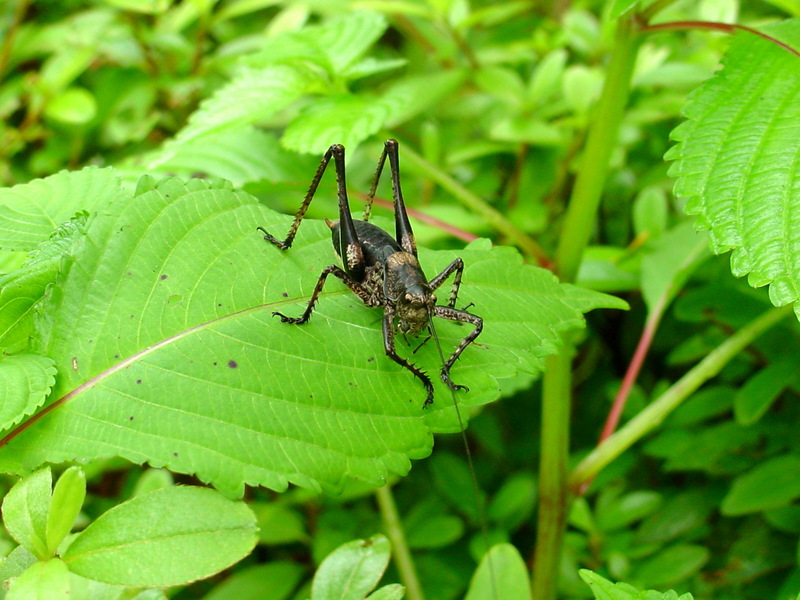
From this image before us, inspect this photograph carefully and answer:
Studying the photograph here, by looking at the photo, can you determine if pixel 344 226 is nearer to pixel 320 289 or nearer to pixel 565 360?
pixel 320 289

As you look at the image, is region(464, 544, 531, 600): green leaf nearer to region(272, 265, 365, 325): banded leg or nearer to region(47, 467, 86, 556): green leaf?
region(272, 265, 365, 325): banded leg

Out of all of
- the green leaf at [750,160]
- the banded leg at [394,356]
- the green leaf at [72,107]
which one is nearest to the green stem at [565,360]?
the green leaf at [750,160]

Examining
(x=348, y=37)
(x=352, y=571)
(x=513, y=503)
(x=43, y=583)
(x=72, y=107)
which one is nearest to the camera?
(x=43, y=583)

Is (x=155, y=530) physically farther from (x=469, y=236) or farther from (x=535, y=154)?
(x=535, y=154)

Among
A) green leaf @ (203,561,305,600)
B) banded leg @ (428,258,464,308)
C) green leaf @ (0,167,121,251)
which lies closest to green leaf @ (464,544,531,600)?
banded leg @ (428,258,464,308)

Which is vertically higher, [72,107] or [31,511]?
[31,511]

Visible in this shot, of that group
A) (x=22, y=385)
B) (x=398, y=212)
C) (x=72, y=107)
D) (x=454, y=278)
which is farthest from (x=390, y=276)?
(x=72, y=107)

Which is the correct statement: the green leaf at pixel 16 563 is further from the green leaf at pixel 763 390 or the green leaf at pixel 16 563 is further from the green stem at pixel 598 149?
the green leaf at pixel 763 390
